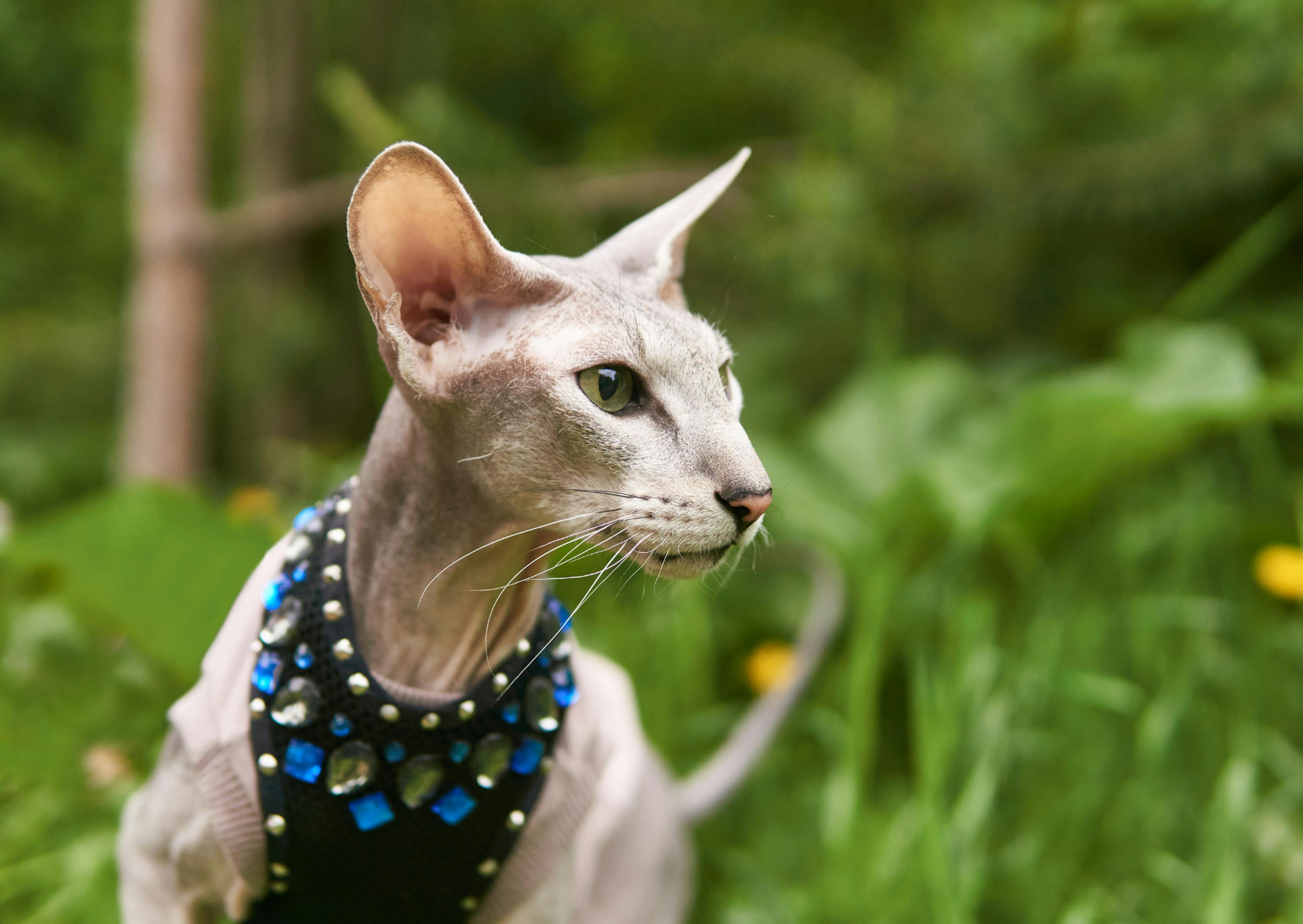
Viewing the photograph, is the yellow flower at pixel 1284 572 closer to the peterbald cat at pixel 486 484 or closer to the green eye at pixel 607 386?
the peterbald cat at pixel 486 484

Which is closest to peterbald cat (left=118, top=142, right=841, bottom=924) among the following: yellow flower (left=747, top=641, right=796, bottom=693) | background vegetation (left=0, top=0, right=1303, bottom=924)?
background vegetation (left=0, top=0, right=1303, bottom=924)

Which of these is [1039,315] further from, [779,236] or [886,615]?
[886,615]

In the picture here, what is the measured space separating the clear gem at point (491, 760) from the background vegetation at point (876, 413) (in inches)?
8.6

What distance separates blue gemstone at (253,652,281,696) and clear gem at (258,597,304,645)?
0.03ft

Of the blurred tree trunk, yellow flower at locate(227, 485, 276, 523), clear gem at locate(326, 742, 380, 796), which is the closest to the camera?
clear gem at locate(326, 742, 380, 796)

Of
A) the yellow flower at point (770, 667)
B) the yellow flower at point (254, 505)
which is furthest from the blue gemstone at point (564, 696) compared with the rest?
the yellow flower at point (254, 505)

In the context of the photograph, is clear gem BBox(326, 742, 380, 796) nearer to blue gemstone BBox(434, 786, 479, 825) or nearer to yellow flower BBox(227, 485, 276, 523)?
blue gemstone BBox(434, 786, 479, 825)

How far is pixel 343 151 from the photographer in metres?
2.44

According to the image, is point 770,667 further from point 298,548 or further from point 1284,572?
point 298,548

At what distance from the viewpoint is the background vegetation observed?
1.42 m

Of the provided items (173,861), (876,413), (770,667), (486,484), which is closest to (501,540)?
(486,484)

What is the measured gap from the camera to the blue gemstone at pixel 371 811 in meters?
0.77

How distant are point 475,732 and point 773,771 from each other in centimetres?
109

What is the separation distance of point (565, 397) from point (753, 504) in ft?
0.52
